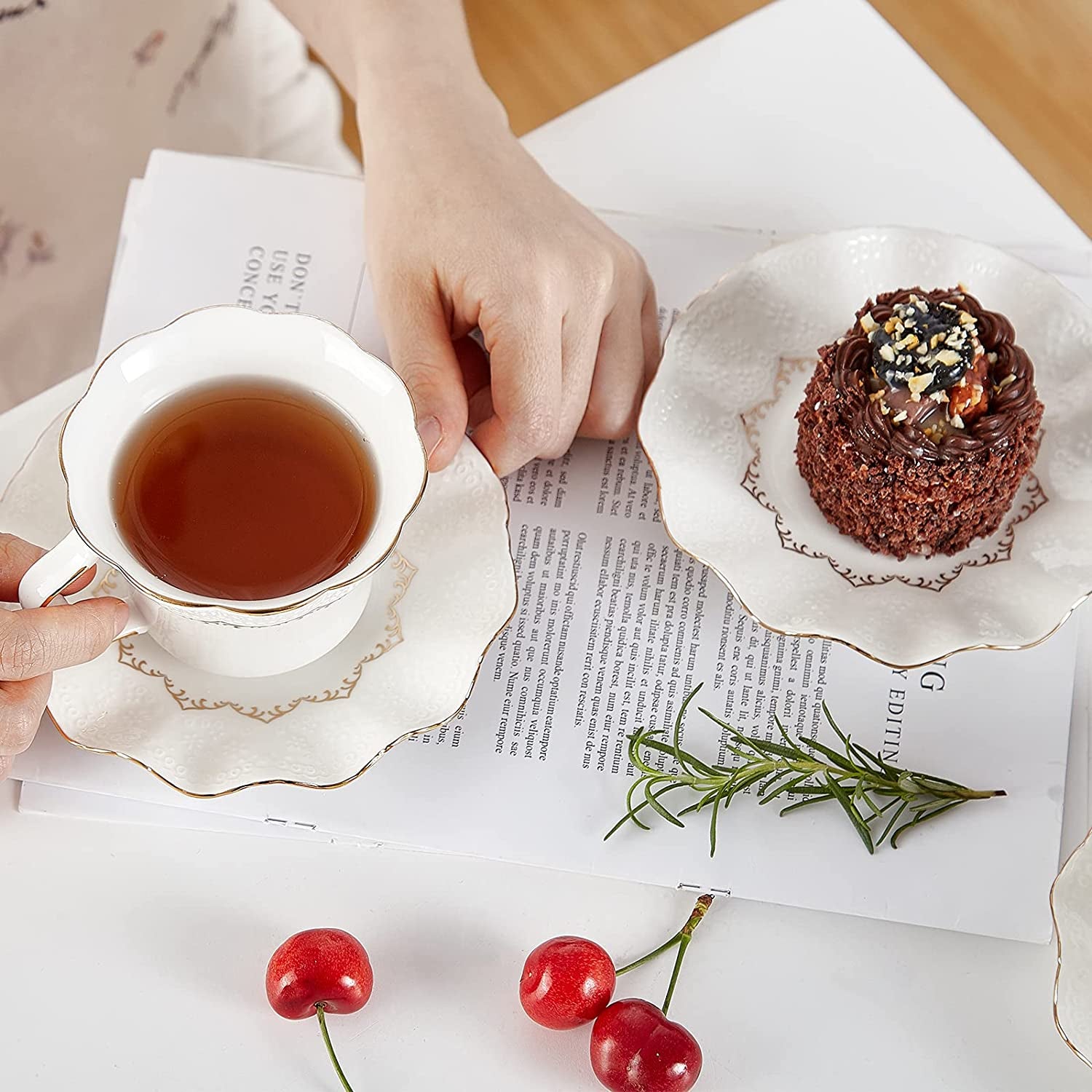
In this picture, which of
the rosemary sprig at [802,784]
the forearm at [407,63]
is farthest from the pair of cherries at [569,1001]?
the forearm at [407,63]

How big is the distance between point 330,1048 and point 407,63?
0.79 meters

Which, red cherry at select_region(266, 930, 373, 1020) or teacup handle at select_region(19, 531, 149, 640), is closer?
teacup handle at select_region(19, 531, 149, 640)

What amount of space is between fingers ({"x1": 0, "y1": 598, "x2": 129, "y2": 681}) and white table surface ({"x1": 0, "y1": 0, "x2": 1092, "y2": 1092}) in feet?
0.71

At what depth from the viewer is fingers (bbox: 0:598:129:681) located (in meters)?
0.79

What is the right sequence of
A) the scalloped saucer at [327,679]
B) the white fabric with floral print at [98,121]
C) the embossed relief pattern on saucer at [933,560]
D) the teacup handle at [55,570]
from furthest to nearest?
the white fabric with floral print at [98,121] < the embossed relief pattern on saucer at [933,560] < the scalloped saucer at [327,679] < the teacup handle at [55,570]

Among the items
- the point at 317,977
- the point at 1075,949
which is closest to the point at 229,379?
the point at 317,977

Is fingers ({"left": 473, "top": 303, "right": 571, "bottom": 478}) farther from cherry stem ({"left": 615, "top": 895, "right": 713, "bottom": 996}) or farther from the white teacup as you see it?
cherry stem ({"left": 615, "top": 895, "right": 713, "bottom": 996})

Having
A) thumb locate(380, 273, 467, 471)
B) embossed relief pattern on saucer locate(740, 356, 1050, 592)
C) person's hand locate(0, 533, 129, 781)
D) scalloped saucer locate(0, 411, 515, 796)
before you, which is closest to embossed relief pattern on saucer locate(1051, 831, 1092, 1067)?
embossed relief pattern on saucer locate(740, 356, 1050, 592)

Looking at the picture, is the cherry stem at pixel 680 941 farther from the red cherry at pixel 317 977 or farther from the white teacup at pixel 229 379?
the white teacup at pixel 229 379

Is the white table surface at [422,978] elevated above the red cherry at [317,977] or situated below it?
below

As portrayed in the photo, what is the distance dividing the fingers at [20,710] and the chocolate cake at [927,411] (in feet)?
1.97

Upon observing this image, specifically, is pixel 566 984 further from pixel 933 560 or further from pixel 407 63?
pixel 407 63

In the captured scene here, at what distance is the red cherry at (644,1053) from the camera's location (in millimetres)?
867

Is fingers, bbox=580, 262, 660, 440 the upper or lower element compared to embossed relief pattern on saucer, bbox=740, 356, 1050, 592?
upper
